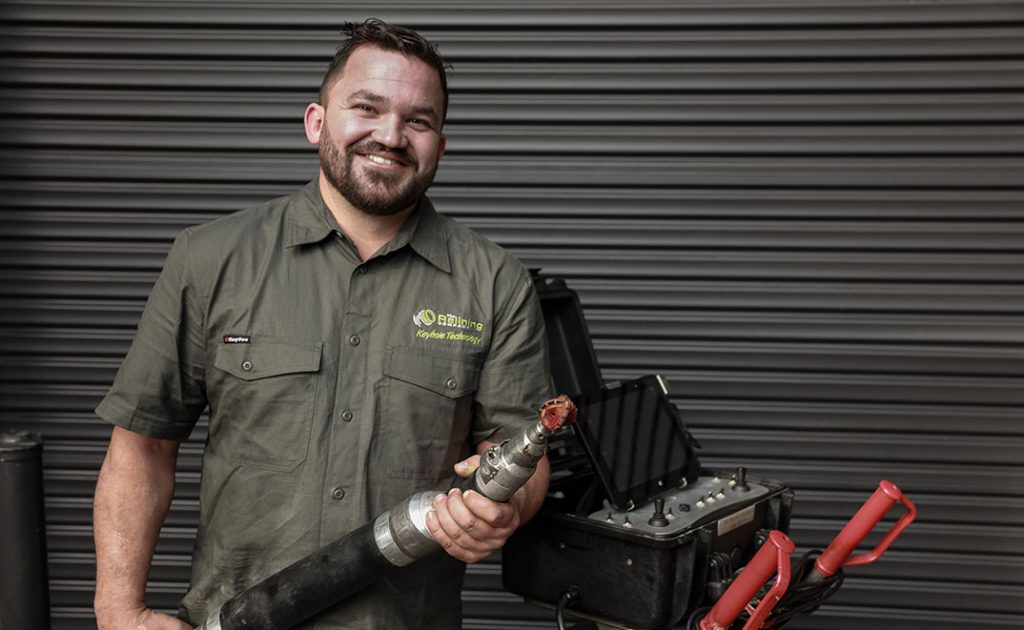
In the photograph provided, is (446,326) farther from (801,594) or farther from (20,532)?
(20,532)

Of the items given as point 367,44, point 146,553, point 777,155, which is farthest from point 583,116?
point 146,553

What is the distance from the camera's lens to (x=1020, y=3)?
3.65 metres

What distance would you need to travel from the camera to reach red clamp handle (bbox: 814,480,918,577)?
83.5 inches

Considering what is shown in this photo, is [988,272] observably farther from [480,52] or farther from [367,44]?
[367,44]

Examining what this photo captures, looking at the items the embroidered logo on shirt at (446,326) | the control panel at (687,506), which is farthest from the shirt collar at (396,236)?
the control panel at (687,506)

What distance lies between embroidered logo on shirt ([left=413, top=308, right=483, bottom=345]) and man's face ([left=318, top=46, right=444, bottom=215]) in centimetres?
26

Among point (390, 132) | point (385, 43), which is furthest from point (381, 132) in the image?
point (385, 43)

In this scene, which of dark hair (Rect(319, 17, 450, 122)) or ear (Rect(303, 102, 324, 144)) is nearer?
dark hair (Rect(319, 17, 450, 122))

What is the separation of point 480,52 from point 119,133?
→ 1398 millimetres

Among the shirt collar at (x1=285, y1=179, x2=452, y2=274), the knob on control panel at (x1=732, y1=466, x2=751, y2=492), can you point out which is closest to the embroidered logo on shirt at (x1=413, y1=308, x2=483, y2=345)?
the shirt collar at (x1=285, y1=179, x2=452, y2=274)

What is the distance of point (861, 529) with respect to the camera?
2.17m

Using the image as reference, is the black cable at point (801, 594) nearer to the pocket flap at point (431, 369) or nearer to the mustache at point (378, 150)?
the pocket flap at point (431, 369)

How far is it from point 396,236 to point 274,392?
465 millimetres

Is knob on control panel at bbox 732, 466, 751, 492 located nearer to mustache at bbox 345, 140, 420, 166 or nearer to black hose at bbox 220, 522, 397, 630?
black hose at bbox 220, 522, 397, 630
